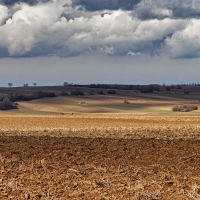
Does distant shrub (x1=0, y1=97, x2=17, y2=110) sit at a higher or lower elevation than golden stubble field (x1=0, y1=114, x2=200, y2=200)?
lower

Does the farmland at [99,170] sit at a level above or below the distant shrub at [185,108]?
above

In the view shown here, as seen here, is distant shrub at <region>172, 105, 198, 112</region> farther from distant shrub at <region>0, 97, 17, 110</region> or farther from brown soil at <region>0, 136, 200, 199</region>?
brown soil at <region>0, 136, 200, 199</region>

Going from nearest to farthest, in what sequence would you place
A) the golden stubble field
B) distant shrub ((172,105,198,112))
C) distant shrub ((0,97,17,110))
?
the golden stubble field < distant shrub ((0,97,17,110)) < distant shrub ((172,105,198,112))

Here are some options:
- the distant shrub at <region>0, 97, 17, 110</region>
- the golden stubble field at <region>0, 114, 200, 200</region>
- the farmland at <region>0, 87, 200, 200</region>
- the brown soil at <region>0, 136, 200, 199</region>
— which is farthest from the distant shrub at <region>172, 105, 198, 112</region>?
the brown soil at <region>0, 136, 200, 199</region>

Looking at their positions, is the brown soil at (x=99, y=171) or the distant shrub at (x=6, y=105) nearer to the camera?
the brown soil at (x=99, y=171)

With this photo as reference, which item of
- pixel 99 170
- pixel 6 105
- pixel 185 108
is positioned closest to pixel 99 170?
pixel 99 170

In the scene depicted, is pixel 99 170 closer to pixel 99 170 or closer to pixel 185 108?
pixel 99 170

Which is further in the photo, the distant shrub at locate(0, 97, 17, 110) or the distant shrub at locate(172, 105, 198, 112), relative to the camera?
the distant shrub at locate(172, 105, 198, 112)

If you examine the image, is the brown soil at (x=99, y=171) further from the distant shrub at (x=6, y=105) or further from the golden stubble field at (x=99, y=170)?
the distant shrub at (x=6, y=105)

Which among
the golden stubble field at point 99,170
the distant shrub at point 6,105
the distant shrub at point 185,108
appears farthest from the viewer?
the distant shrub at point 185,108

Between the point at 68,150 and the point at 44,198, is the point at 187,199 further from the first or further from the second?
the point at 68,150

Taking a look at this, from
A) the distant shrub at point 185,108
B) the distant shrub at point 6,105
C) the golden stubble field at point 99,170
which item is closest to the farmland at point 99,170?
the golden stubble field at point 99,170

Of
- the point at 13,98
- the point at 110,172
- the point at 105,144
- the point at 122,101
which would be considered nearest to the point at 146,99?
the point at 122,101

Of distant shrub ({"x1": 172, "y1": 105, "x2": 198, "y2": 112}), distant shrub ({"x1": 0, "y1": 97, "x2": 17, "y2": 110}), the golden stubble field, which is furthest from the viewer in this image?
distant shrub ({"x1": 172, "y1": 105, "x2": 198, "y2": 112})
